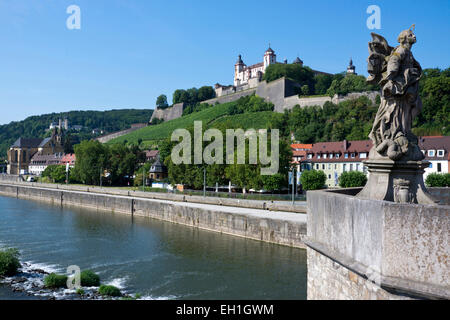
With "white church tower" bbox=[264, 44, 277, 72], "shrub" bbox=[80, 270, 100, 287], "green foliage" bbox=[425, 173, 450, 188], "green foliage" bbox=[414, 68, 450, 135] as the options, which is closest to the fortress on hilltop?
"white church tower" bbox=[264, 44, 277, 72]

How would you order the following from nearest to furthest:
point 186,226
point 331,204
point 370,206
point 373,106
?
point 370,206
point 331,204
point 186,226
point 373,106

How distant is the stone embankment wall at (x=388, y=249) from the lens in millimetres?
4352

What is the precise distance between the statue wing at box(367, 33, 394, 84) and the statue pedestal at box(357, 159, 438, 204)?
159cm

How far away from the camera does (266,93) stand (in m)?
104

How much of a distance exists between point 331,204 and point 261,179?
123 ft

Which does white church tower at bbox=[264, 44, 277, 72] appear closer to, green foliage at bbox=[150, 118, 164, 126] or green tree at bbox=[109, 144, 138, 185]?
green foliage at bbox=[150, 118, 164, 126]

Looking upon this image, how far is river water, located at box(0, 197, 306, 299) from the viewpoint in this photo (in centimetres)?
1792

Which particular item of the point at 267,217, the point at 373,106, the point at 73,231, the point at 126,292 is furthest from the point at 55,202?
the point at 373,106

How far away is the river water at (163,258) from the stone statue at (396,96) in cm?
1134

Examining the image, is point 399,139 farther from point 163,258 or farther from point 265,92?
point 265,92

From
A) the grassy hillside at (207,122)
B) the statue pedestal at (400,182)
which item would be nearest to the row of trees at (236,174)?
the grassy hillside at (207,122)

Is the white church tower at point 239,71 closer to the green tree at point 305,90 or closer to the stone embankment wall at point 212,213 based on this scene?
the green tree at point 305,90

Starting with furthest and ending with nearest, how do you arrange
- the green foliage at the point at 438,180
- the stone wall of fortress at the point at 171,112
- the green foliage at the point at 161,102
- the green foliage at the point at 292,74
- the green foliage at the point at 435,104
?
the green foliage at the point at 161,102 → the stone wall of fortress at the point at 171,112 → the green foliage at the point at 292,74 → the green foliage at the point at 435,104 → the green foliage at the point at 438,180

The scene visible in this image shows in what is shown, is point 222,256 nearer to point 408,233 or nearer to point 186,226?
point 186,226
